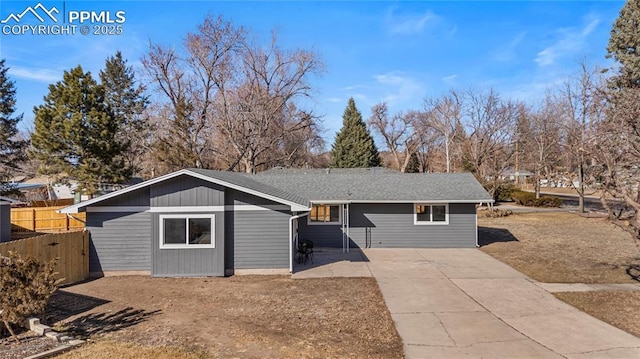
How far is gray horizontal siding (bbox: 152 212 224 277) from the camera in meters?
12.7

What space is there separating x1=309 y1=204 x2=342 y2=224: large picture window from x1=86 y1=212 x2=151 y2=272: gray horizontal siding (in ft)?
25.0

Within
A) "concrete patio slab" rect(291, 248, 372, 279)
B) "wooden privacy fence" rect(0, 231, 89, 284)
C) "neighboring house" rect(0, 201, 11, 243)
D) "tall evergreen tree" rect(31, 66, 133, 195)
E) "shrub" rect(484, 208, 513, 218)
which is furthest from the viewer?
"shrub" rect(484, 208, 513, 218)

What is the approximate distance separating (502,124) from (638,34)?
1504 cm

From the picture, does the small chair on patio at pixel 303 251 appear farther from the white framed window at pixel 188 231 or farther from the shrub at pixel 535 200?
the shrub at pixel 535 200

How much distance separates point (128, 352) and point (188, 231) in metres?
6.12

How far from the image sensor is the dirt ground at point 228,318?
7.03m

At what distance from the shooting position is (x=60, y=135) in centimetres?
2444

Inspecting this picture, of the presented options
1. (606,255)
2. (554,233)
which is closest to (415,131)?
(554,233)

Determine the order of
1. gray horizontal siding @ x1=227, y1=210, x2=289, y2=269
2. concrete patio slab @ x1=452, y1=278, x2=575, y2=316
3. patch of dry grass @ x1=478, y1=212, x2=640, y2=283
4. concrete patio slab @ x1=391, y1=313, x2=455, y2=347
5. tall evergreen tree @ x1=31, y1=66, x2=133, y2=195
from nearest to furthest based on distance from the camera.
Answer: concrete patio slab @ x1=391, y1=313, x2=455, y2=347, concrete patio slab @ x1=452, y1=278, x2=575, y2=316, patch of dry grass @ x1=478, y1=212, x2=640, y2=283, gray horizontal siding @ x1=227, y1=210, x2=289, y2=269, tall evergreen tree @ x1=31, y1=66, x2=133, y2=195

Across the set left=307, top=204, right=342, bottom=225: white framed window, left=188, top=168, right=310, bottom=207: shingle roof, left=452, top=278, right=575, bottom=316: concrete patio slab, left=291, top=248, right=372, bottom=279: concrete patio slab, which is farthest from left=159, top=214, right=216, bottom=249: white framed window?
left=452, top=278, right=575, bottom=316: concrete patio slab

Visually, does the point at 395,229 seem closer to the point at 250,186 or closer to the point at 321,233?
the point at 321,233

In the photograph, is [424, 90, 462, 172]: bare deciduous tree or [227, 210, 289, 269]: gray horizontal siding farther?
[424, 90, 462, 172]: bare deciduous tree

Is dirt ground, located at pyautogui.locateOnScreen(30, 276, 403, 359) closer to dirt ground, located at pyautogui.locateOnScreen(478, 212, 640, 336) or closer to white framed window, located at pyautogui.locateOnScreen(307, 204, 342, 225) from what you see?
dirt ground, located at pyautogui.locateOnScreen(478, 212, 640, 336)

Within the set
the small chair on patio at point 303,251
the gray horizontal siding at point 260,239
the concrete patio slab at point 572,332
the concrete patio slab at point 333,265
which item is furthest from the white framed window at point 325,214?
the concrete patio slab at point 572,332
